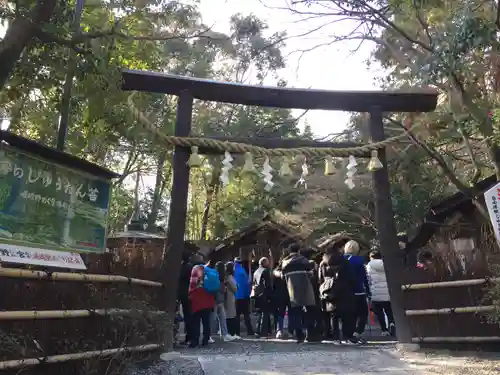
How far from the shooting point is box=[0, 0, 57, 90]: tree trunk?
17.0ft

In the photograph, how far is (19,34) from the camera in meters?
5.28

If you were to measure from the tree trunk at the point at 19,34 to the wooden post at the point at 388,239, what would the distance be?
5.81 m

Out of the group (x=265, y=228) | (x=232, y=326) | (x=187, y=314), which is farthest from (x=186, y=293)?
(x=265, y=228)

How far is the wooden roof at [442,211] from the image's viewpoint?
40.5 feet

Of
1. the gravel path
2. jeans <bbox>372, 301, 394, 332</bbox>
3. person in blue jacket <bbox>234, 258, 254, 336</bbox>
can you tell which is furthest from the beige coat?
jeans <bbox>372, 301, 394, 332</bbox>

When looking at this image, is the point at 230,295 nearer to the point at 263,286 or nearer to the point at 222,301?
the point at 222,301

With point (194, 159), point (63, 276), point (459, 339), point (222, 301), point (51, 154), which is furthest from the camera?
point (222, 301)

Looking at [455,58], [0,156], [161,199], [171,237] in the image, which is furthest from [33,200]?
[161,199]

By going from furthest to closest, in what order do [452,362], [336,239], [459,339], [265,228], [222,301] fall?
[265,228] < [336,239] < [222,301] < [459,339] < [452,362]

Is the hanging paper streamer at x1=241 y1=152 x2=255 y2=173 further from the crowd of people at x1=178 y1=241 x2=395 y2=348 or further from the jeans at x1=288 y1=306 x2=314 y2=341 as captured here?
the jeans at x1=288 y1=306 x2=314 y2=341

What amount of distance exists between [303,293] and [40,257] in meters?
5.32

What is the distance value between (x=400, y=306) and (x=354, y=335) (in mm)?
2255

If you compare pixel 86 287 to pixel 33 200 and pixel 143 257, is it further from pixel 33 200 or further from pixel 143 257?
pixel 143 257

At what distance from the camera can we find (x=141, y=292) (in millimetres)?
6547
